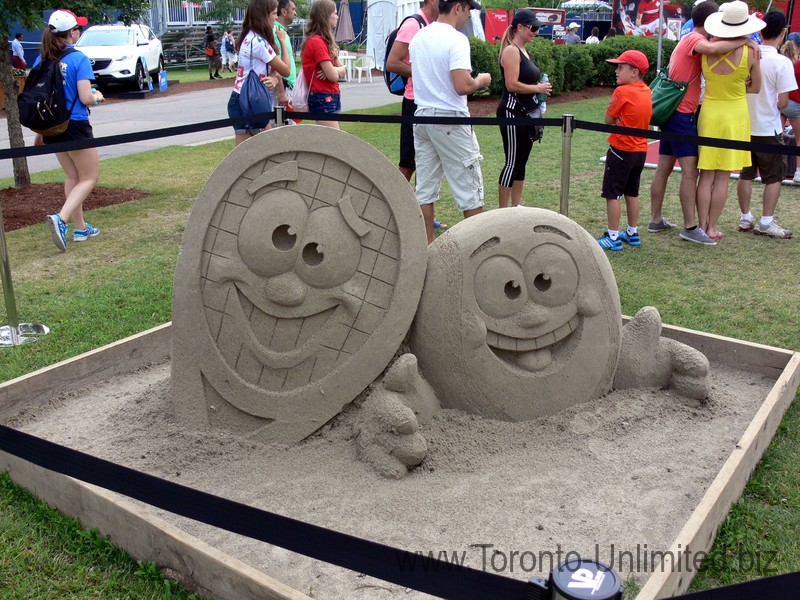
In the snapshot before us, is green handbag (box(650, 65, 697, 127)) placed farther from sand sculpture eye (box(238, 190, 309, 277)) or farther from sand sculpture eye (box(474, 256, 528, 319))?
sand sculpture eye (box(238, 190, 309, 277))

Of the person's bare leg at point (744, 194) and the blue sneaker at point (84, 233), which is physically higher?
the person's bare leg at point (744, 194)

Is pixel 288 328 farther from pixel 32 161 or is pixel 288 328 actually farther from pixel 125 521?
pixel 32 161

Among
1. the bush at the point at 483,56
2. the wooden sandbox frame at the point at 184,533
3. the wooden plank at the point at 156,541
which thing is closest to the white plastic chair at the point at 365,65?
the bush at the point at 483,56

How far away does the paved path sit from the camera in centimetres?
1253

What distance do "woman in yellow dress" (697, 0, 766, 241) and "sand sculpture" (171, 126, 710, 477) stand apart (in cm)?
360

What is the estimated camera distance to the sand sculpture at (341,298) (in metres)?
3.26

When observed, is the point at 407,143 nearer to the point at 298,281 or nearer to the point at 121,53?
the point at 298,281

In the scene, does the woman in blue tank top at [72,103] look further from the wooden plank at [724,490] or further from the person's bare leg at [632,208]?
the wooden plank at [724,490]

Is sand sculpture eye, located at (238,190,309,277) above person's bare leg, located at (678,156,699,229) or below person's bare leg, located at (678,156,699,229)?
above

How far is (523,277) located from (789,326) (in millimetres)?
2454

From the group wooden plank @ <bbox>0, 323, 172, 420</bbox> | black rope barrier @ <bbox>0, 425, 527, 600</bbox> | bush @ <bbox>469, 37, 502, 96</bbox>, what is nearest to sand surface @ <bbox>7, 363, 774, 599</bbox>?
wooden plank @ <bbox>0, 323, 172, 420</bbox>

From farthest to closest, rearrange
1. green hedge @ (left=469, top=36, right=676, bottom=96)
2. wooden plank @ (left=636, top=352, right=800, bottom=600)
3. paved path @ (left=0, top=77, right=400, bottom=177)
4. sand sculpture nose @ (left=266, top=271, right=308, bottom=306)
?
green hedge @ (left=469, top=36, right=676, bottom=96)
paved path @ (left=0, top=77, right=400, bottom=177)
sand sculpture nose @ (left=266, top=271, right=308, bottom=306)
wooden plank @ (left=636, top=352, right=800, bottom=600)

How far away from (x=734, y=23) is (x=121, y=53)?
18923mm

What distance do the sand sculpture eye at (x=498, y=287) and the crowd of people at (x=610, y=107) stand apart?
217 cm
